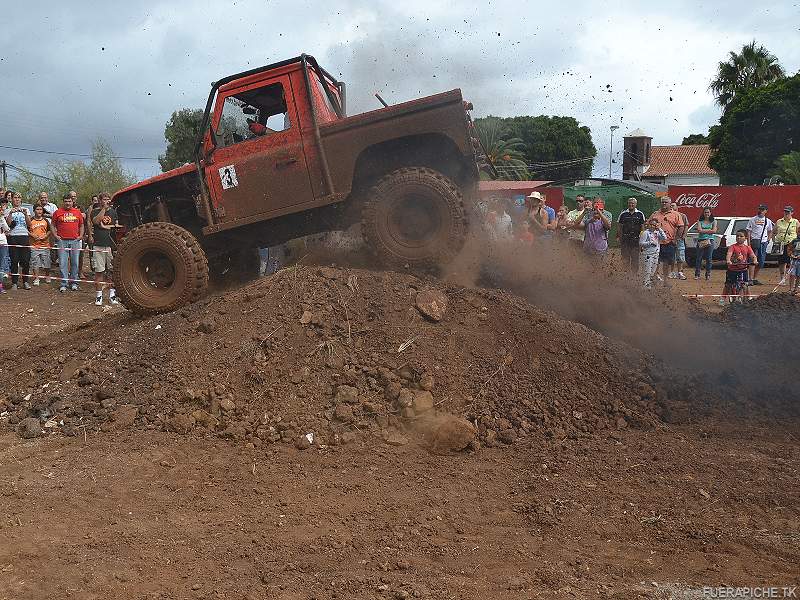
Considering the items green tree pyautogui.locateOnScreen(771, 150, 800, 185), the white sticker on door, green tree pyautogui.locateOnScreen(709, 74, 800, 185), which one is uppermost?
green tree pyautogui.locateOnScreen(709, 74, 800, 185)

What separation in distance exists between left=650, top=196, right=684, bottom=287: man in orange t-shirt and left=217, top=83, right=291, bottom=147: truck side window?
6917 mm

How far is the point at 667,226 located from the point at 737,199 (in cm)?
1192

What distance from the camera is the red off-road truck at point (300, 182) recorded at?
7398 mm

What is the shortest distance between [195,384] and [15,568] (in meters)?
2.54

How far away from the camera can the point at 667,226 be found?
1241cm

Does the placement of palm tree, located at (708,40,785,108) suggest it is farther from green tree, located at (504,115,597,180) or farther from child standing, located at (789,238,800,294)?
child standing, located at (789,238,800,294)

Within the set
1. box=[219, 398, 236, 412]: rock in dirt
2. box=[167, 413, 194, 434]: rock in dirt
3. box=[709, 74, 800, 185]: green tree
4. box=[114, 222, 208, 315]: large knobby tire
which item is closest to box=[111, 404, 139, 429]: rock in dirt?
box=[167, 413, 194, 434]: rock in dirt

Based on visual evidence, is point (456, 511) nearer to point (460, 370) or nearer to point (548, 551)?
point (548, 551)

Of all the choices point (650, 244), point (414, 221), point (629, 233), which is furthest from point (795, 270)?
point (414, 221)

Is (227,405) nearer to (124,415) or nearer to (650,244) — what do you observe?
(124,415)

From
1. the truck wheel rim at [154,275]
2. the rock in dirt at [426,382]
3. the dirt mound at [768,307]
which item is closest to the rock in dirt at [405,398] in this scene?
the rock in dirt at [426,382]

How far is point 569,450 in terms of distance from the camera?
5.45 meters

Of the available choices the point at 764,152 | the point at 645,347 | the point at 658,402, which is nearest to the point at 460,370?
the point at 658,402

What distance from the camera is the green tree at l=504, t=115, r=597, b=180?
6790 centimetres
